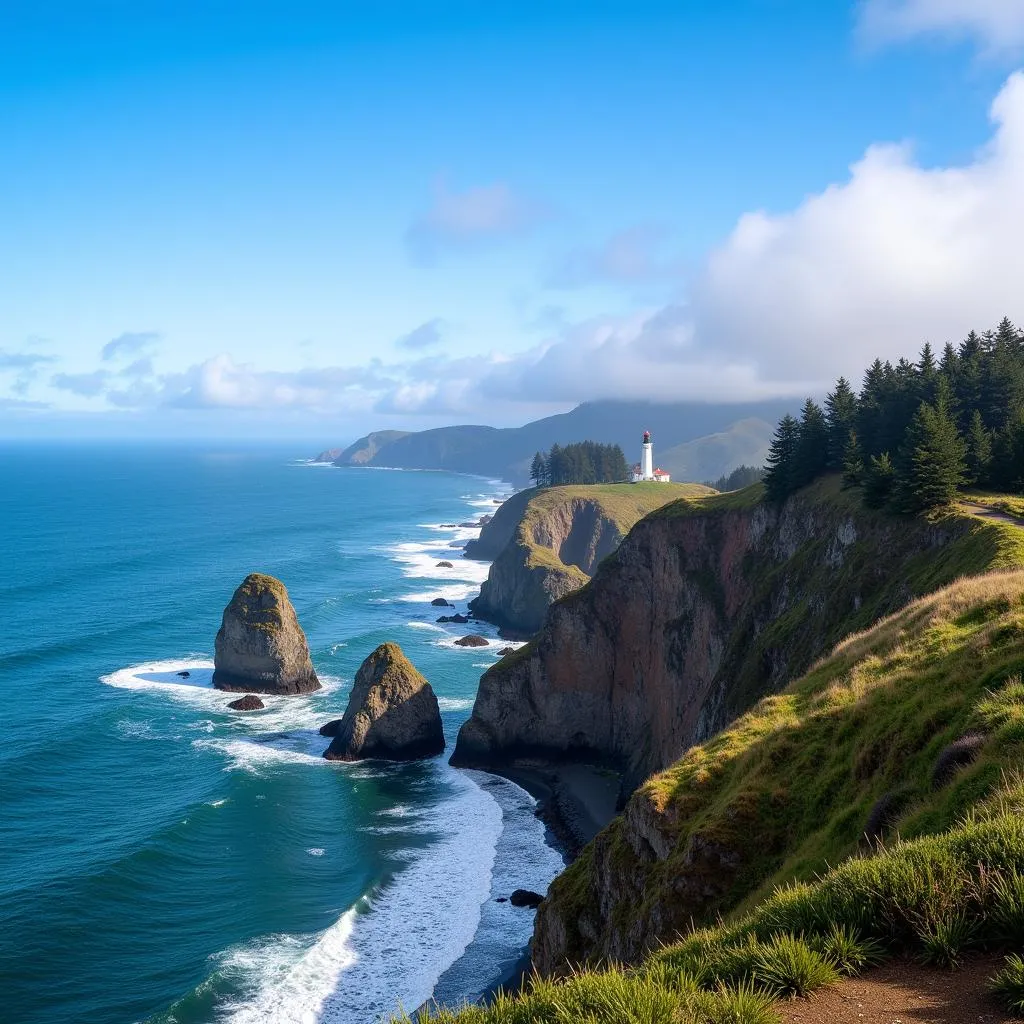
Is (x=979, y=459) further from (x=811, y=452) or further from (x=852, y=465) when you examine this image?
(x=811, y=452)

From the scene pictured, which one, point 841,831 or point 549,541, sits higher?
point 841,831

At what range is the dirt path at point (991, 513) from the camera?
38619 mm

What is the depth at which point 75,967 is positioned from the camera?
39.0 meters

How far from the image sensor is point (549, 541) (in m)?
137

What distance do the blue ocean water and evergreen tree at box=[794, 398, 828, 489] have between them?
31.3m

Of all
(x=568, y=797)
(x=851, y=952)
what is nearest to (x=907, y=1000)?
(x=851, y=952)

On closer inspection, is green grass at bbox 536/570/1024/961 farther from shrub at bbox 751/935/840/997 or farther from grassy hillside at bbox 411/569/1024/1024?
shrub at bbox 751/935/840/997

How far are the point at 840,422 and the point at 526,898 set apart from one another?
42267mm

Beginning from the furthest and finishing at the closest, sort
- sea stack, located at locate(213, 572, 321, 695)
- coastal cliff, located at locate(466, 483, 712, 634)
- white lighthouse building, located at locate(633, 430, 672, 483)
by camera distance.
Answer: white lighthouse building, located at locate(633, 430, 672, 483), coastal cliff, located at locate(466, 483, 712, 634), sea stack, located at locate(213, 572, 321, 695)

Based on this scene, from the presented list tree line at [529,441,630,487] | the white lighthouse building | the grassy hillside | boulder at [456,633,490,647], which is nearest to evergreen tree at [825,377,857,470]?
the grassy hillside

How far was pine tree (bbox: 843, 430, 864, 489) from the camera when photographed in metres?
52.3

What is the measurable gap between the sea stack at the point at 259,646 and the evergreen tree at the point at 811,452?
49513 mm

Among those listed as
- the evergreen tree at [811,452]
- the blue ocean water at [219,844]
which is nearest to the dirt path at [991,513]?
the evergreen tree at [811,452]

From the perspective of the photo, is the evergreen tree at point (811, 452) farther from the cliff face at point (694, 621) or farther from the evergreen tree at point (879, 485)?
the evergreen tree at point (879, 485)
